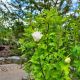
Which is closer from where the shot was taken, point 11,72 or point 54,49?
point 54,49

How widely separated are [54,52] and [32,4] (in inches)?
191

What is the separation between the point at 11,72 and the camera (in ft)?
21.3

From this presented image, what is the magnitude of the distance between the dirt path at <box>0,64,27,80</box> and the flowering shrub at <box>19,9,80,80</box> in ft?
9.17

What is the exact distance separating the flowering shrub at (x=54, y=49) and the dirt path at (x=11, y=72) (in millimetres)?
2797

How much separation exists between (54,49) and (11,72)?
13.1 feet

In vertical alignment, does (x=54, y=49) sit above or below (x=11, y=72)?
above

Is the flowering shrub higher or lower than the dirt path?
higher

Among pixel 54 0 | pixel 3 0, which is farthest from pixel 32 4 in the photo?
pixel 3 0

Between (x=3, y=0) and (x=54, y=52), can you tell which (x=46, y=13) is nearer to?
(x=54, y=52)

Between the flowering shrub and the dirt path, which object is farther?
the dirt path

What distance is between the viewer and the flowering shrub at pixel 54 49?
8.39 ft

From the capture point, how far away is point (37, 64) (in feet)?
8.71

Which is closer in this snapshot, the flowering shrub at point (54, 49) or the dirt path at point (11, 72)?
the flowering shrub at point (54, 49)

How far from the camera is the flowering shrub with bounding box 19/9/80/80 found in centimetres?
256
